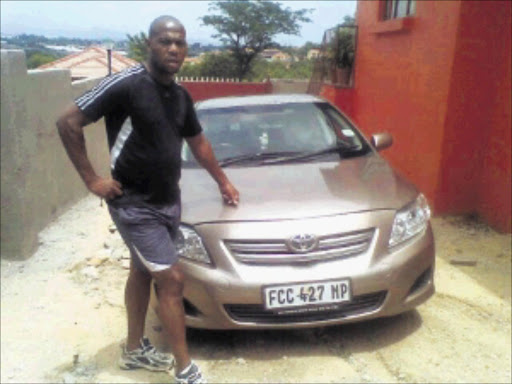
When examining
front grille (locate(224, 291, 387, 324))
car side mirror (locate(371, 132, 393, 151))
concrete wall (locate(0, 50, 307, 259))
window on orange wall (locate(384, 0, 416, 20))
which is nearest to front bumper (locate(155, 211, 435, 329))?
front grille (locate(224, 291, 387, 324))

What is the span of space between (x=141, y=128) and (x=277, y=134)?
6.23ft

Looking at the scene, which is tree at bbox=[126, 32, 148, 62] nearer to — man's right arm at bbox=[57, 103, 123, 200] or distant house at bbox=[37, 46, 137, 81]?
distant house at bbox=[37, 46, 137, 81]

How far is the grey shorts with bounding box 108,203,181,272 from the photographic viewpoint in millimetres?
2633

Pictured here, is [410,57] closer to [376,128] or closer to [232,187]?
[376,128]

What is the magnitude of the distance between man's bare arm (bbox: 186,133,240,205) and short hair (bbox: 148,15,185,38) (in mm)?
644

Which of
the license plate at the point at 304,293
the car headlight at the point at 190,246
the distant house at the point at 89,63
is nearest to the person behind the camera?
the license plate at the point at 304,293

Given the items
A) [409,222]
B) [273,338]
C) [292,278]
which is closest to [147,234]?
[292,278]

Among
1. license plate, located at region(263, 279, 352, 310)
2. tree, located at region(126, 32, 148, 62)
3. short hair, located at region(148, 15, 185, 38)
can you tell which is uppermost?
short hair, located at region(148, 15, 185, 38)

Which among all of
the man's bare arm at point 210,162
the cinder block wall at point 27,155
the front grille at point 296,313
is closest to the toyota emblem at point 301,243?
the front grille at point 296,313

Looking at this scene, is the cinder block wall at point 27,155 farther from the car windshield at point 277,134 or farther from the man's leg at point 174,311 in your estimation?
the man's leg at point 174,311

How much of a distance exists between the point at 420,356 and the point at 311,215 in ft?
3.31

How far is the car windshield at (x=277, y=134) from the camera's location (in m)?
4.08

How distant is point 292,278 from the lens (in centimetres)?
295

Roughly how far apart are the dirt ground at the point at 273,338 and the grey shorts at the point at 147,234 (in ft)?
2.45
